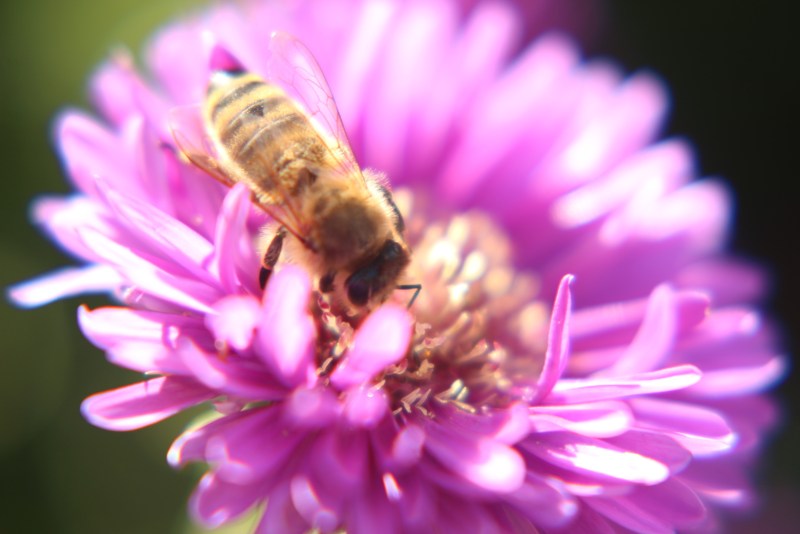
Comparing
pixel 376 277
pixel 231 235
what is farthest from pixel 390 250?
pixel 231 235

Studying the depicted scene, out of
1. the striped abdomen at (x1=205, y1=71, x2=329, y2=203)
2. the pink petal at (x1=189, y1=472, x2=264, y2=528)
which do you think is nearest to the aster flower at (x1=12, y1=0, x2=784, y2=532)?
the pink petal at (x1=189, y1=472, x2=264, y2=528)

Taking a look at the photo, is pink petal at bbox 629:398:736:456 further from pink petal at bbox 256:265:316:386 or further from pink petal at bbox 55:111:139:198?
pink petal at bbox 55:111:139:198

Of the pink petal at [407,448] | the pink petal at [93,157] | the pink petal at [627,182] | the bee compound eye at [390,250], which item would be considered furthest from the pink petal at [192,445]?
the pink petal at [627,182]

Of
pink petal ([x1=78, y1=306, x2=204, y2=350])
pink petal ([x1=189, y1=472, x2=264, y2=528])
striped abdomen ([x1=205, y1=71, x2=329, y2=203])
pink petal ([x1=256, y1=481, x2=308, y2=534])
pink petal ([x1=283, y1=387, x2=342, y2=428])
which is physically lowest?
pink petal ([x1=189, y1=472, x2=264, y2=528])

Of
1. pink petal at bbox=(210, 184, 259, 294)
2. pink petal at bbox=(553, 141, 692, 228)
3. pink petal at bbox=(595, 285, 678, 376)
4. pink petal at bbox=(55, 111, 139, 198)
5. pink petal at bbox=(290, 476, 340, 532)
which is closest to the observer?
pink petal at bbox=(290, 476, 340, 532)

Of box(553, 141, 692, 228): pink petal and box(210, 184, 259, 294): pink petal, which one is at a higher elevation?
box(553, 141, 692, 228): pink petal

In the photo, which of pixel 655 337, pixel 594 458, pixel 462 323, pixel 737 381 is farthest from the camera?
pixel 462 323

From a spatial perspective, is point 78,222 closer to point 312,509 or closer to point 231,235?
point 231,235
